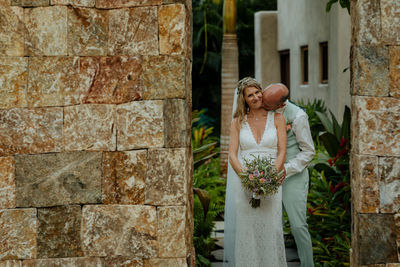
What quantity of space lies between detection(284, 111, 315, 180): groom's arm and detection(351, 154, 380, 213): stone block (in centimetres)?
112

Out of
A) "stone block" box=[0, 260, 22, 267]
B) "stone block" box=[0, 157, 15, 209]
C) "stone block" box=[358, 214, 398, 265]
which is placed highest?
"stone block" box=[0, 157, 15, 209]

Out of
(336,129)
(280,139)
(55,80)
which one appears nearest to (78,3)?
(55,80)

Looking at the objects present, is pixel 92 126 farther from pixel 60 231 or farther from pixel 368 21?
pixel 368 21

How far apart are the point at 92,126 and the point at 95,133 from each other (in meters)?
0.06

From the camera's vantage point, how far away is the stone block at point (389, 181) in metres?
4.38

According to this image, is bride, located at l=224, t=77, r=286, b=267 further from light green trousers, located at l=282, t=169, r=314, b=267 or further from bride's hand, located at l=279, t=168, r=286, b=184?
light green trousers, located at l=282, t=169, r=314, b=267

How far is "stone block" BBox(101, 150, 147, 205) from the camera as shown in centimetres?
442

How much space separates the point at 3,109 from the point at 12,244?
1.05 metres

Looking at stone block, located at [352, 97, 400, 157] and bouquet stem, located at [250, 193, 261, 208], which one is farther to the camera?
bouquet stem, located at [250, 193, 261, 208]

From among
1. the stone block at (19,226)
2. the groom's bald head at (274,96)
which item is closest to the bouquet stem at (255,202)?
the groom's bald head at (274,96)

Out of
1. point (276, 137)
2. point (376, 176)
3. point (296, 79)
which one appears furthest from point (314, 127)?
point (376, 176)

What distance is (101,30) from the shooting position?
14.5 feet

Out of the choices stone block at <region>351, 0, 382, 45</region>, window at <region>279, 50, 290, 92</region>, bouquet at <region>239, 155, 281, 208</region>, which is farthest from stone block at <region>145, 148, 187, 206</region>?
window at <region>279, 50, 290, 92</region>

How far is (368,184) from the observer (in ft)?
14.4
